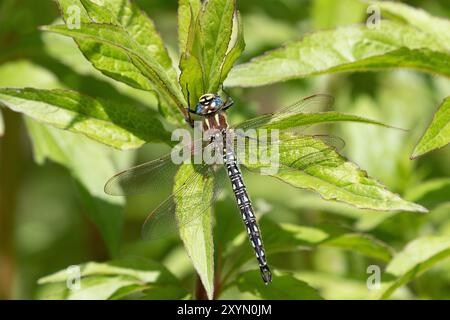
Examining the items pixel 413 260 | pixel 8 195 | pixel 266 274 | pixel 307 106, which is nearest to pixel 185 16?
pixel 307 106

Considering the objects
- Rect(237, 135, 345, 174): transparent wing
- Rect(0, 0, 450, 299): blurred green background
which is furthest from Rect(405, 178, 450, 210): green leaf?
Rect(237, 135, 345, 174): transparent wing

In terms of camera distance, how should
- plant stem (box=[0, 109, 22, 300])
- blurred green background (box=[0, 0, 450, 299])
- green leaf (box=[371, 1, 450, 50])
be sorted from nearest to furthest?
green leaf (box=[371, 1, 450, 50]) < blurred green background (box=[0, 0, 450, 299]) < plant stem (box=[0, 109, 22, 300])

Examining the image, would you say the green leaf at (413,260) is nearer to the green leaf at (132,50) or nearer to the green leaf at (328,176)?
the green leaf at (328,176)

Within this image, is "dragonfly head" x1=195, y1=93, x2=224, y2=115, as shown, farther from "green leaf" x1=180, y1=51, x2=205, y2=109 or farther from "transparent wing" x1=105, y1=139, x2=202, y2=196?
"transparent wing" x1=105, y1=139, x2=202, y2=196

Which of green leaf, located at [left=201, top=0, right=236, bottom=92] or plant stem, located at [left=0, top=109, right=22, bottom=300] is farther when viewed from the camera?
plant stem, located at [left=0, top=109, right=22, bottom=300]

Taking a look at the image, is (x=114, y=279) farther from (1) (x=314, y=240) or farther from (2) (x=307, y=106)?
(2) (x=307, y=106)

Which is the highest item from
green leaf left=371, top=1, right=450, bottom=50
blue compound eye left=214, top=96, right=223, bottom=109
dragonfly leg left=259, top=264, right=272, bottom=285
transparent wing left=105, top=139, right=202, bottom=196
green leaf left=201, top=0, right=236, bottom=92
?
green leaf left=371, top=1, right=450, bottom=50

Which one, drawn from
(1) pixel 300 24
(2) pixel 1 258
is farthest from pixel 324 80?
(2) pixel 1 258

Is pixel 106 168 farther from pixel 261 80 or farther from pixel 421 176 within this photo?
pixel 421 176
